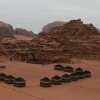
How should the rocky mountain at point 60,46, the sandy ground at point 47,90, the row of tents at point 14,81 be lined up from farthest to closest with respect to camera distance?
the rocky mountain at point 60,46 → the row of tents at point 14,81 → the sandy ground at point 47,90

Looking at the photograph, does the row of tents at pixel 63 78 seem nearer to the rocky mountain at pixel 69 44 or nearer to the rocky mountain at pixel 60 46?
the rocky mountain at pixel 60 46

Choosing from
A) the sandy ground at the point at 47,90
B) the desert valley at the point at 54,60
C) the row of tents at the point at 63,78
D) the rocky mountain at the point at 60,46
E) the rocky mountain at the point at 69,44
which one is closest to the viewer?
the sandy ground at the point at 47,90

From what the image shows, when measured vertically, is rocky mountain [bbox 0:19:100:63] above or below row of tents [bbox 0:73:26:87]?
above

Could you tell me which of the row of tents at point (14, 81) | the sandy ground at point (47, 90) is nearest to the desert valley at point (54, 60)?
the sandy ground at point (47, 90)

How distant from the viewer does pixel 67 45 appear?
102 feet

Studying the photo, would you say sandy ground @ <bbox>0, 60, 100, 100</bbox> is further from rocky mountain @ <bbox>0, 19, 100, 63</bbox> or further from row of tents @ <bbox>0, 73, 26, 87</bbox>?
rocky mountain @ <bbox>0, 19, 100, 63</bbox>

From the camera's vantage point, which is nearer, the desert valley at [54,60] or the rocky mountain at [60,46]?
the desert valley at [54,60]

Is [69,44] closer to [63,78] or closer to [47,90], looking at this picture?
[63,78]

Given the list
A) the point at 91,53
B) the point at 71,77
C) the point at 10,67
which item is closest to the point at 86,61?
the point at 91,53

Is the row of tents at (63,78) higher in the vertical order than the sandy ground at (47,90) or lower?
higher

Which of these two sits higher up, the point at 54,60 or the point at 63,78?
the point at 54,60

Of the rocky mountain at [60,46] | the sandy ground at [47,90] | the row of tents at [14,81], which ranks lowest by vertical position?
the sandy ground at [47,90]

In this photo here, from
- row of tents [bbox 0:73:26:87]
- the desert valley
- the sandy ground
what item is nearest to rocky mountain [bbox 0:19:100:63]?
the desert valley

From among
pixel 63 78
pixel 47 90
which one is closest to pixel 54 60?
pixel 63 78
